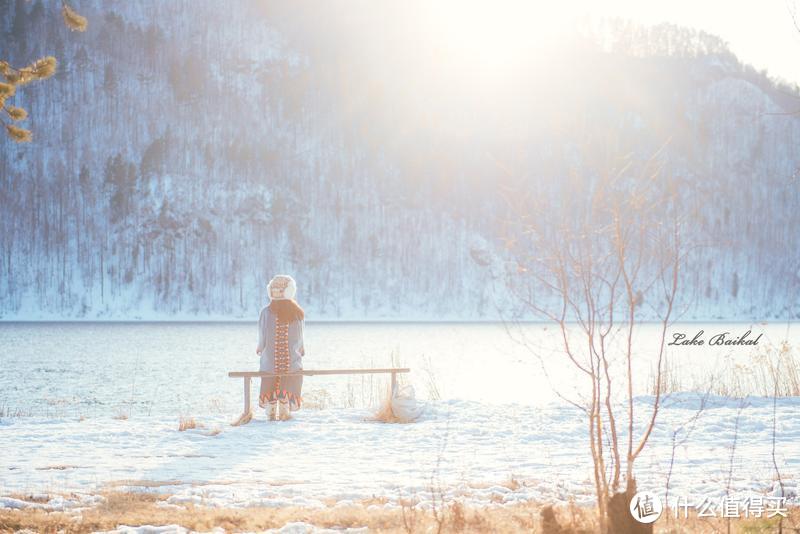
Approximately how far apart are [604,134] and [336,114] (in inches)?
5105

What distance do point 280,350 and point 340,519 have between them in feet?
22.5

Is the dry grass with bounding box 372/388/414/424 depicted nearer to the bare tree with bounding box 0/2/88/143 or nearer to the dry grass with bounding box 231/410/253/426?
the dry grass with bounding box 231/410/253/426

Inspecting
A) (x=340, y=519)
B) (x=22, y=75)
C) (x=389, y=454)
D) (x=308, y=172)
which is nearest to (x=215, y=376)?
(x=389, y=454)

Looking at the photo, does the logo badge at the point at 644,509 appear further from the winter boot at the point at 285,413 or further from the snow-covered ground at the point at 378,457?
the winter boot at the point at 285,413

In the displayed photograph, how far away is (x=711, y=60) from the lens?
147m

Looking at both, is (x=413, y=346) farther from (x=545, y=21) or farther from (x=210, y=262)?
(x=545, y=21)

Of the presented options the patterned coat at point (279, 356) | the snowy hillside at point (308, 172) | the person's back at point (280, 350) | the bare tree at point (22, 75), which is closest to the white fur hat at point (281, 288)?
the person's back at point (280, 350)

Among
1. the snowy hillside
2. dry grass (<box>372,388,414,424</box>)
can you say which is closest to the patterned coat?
dry grass (<box>372,388,414,424</box>)

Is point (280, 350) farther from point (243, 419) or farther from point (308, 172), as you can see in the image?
point (308, 172)

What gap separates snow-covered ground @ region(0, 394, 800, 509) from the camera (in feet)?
23.4

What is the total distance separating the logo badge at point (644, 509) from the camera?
454 cm

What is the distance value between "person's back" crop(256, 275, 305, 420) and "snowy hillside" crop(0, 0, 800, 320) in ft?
267

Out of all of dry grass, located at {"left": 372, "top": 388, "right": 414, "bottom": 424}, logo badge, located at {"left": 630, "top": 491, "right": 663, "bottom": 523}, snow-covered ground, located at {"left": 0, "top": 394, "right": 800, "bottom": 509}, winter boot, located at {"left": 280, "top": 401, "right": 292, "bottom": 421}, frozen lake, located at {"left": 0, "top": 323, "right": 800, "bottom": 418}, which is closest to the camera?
logo badge, located at {"left": 630, "top": 491, "right": 663, "bottom": 523}

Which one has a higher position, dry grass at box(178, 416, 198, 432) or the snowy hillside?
the snowy hillside
